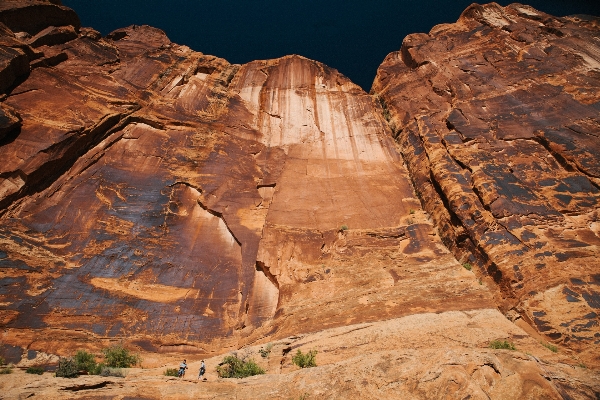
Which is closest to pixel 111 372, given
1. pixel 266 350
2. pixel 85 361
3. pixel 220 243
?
pixel 85 361

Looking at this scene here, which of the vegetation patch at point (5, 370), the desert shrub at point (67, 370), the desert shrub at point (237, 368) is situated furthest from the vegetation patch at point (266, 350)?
the vegetation patch at point (5, 370)

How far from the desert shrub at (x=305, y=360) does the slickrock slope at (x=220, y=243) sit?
0.31m

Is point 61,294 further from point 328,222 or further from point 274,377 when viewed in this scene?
point 328,222

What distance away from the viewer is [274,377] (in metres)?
10.6

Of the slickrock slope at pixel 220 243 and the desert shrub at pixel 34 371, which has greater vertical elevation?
the slickrock slope at pixel 220 243

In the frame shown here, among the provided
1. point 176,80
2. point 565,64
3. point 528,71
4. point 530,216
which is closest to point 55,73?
point 176,80

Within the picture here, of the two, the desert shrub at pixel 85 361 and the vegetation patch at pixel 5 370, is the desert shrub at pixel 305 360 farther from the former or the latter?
the vegetation patch at pixel 5 370

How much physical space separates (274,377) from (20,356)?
344 inches

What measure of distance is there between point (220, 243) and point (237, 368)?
8447mm

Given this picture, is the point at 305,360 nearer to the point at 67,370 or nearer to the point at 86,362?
the point at 67,370

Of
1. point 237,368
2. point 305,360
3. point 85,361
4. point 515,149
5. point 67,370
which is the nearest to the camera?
point 67,370

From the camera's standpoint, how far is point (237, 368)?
12.2m

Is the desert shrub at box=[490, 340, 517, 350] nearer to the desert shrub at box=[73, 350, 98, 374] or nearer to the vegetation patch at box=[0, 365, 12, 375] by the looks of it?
the desert shrub at box=[73, 350, 98, 374]

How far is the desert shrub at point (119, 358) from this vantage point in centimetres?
1302
